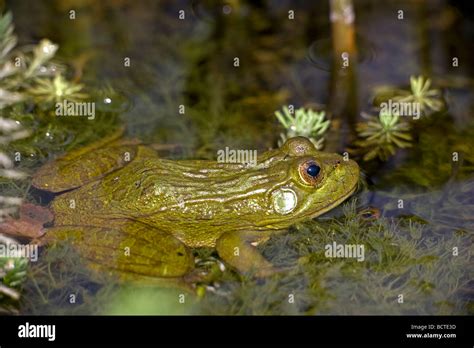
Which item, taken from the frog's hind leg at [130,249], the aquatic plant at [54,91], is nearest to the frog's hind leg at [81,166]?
the frog's hind leg at [130,249]

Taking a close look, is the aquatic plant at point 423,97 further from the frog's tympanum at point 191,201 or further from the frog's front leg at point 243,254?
the frog's front leg at point 243,254

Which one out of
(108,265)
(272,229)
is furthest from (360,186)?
(108,265)

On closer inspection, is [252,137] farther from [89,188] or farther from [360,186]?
[89,188]

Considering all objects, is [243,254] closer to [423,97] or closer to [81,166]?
[81,166]

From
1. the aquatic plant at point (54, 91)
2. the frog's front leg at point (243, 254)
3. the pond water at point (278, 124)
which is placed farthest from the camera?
the aquatic plant at point (54, 91)

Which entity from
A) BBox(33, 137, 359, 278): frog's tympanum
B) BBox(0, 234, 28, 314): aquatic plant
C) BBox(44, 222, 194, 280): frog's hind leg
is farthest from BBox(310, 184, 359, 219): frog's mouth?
BBox(0, 234, 28, 314): aquatic plant
